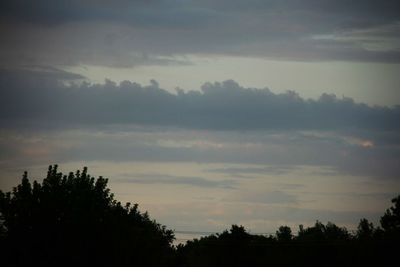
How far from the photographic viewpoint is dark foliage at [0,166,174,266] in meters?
36.9

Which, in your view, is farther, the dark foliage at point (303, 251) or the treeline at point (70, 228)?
the dark foliage at point (303, 251)

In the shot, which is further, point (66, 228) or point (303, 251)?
point (303, 251)

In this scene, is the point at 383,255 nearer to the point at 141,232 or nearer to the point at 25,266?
the point at 141,232

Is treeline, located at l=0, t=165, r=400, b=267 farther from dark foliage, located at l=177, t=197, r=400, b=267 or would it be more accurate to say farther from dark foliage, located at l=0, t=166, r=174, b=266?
dark foliage, located at l=177, t=197, r=400, b=267

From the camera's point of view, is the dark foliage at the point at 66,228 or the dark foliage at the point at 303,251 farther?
the dark foliage at the point at 303,251

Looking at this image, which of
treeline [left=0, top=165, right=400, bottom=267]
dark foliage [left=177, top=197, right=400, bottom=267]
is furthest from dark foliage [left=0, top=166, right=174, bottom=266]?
dark foliage [left=177, top=197, right=400, bottom=267]

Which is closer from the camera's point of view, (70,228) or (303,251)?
(70,228)

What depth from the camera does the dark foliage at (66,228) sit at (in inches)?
1452

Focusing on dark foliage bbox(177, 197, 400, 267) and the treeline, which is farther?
dark foliage bbox(177, 197, 400, 267)

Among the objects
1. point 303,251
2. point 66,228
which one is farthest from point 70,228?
point 303,251

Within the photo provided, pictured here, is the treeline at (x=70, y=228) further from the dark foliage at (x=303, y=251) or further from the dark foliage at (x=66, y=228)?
the dark foliage at (x=303, y=251)

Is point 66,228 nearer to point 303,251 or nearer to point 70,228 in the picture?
point 70,228

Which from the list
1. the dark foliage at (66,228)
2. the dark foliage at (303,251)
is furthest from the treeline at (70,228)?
the dark foliage at (303,251)

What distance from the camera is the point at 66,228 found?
37.8m
